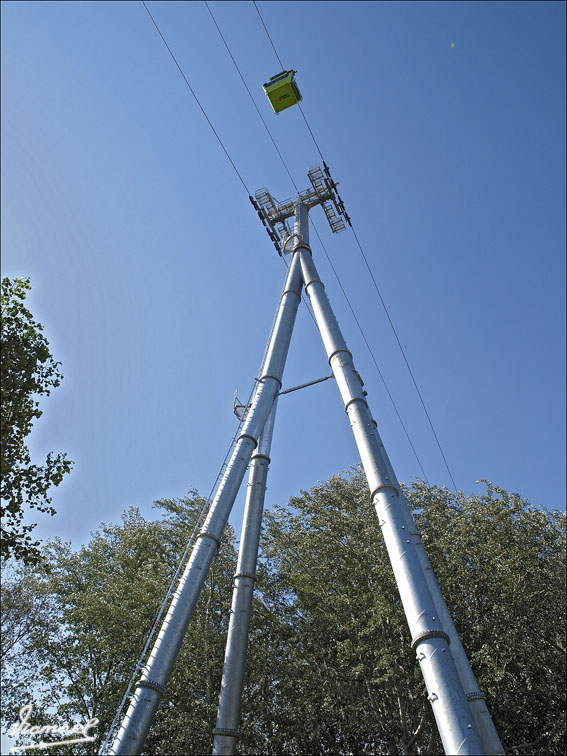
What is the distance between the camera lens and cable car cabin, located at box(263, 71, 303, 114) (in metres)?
16.2

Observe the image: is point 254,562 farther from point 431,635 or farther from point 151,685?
point 431,635

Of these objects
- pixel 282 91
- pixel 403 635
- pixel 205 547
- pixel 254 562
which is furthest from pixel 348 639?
pixel 282 91

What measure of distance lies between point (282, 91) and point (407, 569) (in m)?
15.5

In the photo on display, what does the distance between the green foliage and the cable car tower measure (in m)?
7.87

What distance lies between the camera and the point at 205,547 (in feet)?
33.7

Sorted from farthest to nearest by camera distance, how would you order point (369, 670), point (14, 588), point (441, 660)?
point (14, 588) < point (369, 670) < point (441, 660)

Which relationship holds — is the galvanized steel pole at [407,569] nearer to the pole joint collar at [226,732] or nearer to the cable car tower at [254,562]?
the cable car tower at [254,562]

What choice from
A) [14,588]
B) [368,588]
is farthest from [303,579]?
[14,588]

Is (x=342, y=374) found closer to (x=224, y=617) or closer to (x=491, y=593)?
(x=491, y=593)

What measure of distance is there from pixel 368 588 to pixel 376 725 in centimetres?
536

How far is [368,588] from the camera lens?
20.5 meters

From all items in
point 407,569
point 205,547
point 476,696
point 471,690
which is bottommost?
point 476,696

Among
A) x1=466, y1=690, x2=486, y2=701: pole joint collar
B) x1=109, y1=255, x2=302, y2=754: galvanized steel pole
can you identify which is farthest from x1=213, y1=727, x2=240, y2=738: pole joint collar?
x1=466, y1=690, x2=486, y2=701: pole joint collar

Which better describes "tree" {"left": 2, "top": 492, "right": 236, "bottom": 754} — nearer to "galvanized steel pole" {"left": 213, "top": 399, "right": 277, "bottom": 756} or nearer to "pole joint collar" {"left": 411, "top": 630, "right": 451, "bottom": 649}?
"galvanized steel pole" {"left": 213, "top": 399, "right": 277, "bottom": 756}
